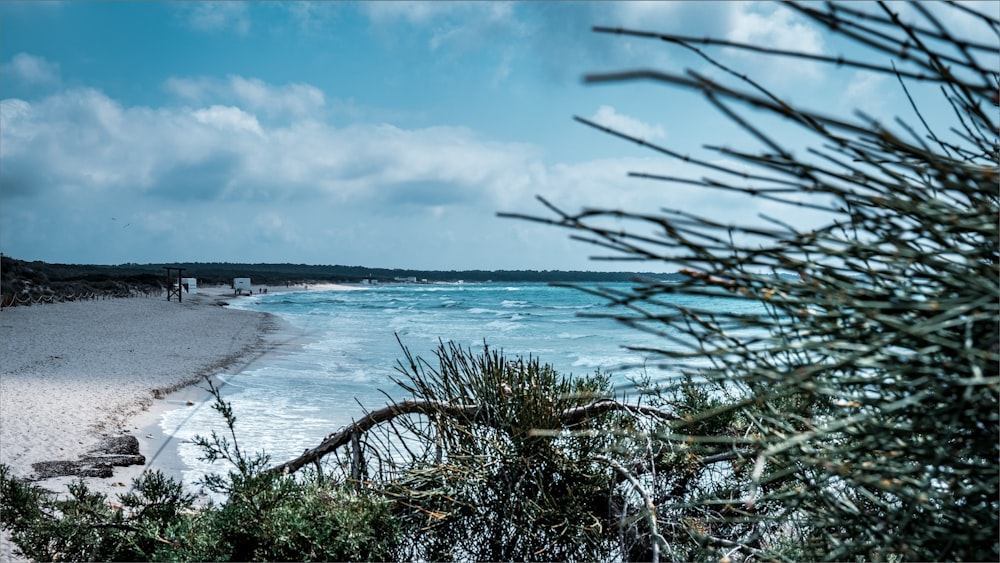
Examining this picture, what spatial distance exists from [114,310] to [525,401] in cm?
3073

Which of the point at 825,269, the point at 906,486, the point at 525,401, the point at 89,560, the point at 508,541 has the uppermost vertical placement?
the point at 825,269

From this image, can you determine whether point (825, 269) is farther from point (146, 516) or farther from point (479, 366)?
point (146, 516)

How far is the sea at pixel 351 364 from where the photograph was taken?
896cm

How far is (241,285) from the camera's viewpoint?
207 ft

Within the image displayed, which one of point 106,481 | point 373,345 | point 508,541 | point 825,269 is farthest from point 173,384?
point 825,269

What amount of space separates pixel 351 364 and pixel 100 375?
5.47 metres

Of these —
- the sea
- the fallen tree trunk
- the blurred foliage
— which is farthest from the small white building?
the blurred foliage

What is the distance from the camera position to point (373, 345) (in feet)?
73.7

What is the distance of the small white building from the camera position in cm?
6166

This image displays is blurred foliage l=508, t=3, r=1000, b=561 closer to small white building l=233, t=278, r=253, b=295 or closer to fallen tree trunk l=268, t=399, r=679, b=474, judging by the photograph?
fallen tree trunk l=268, t=399, r=679, b=474

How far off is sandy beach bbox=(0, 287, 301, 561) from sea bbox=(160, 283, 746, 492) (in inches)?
21.7

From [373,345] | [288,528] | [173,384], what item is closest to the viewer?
[288,528]

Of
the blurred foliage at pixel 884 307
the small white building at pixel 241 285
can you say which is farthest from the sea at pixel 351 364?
the small white building at pixel 241 285

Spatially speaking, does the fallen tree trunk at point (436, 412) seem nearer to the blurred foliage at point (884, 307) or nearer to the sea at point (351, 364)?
the sea at point (351, 364)
